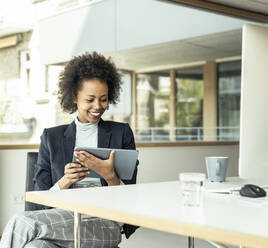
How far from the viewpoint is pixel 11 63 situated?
31.0 ft

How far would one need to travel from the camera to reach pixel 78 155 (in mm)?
1754

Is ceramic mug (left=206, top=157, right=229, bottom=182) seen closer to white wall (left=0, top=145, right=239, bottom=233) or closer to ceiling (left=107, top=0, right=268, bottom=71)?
white wall (left=0, top=145, right=239, bottom=233)

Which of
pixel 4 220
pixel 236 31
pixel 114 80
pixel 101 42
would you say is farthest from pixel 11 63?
pixel 114 80

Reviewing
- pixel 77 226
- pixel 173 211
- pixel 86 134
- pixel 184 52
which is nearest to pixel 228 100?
pixel 184 52

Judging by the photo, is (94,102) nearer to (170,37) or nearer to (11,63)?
(170,37)

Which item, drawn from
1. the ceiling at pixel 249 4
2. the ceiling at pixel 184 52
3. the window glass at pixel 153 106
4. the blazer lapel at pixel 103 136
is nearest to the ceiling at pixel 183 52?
the ceiling at pixel 184 52

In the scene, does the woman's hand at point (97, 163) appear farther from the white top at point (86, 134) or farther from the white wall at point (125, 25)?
the white wall at point (125, 25)

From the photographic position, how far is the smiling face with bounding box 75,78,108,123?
7.00 ft

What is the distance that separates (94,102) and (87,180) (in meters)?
0.33

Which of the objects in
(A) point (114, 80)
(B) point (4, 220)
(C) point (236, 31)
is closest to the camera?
(A) point (114, 80)

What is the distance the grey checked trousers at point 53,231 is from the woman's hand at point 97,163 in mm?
169

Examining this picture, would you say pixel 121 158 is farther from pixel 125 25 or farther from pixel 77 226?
pixel 125 25

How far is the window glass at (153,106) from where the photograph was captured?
35.2 ft

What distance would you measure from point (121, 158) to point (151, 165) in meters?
3.18
